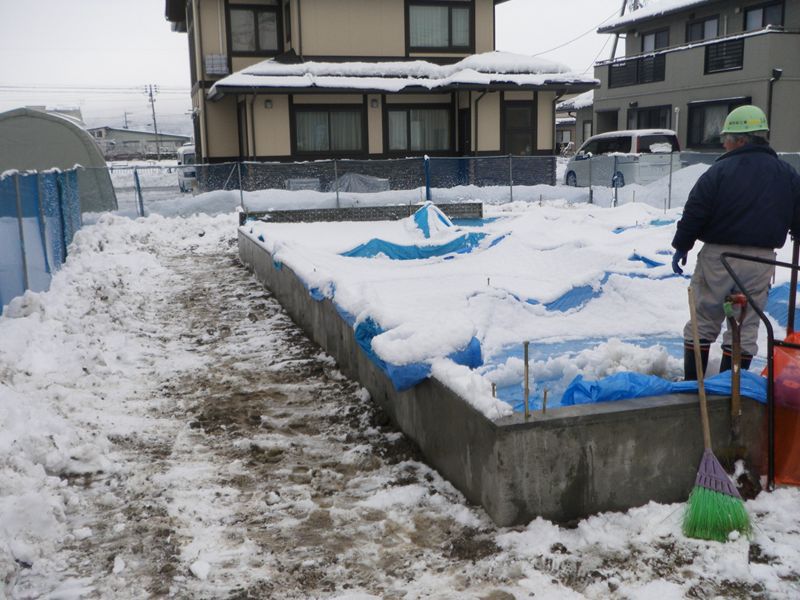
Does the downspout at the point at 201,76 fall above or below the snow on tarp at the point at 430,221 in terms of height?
above

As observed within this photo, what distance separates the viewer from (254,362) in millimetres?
6906

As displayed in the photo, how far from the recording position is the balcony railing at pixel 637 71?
31.0 m

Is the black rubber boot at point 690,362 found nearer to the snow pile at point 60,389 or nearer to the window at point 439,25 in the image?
the snow pile at point 60,389

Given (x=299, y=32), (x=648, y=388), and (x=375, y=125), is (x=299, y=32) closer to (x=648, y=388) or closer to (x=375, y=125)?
(x=375, y=125)

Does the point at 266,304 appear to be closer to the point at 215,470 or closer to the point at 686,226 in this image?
the point at 215,470

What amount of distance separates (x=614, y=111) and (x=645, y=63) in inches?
110

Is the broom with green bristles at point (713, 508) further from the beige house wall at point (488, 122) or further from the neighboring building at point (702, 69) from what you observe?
the neighboring building at point (702, 69)

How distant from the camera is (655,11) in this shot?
104ft

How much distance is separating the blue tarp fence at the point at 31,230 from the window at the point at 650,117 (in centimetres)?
2546

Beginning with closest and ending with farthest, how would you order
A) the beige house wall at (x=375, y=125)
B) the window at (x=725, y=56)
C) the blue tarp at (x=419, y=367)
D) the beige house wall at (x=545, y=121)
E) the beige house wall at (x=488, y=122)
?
the blue tarp at (x=419, y=367) → the beige house wall at (x=375, y=125) → the beige house wall at (x=488, y=122) → the beige house wall at (x=545, y=121) → the window at (x=725, y=56)

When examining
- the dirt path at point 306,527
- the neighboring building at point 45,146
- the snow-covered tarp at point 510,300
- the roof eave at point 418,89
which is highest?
the roof eave at point 418,89

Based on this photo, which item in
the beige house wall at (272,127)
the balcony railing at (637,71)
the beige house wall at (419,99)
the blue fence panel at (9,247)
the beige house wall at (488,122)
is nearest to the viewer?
the blue fence panel at (9,247)

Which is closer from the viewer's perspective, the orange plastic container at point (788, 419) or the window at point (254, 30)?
the orange plastic container at point (788, 419)

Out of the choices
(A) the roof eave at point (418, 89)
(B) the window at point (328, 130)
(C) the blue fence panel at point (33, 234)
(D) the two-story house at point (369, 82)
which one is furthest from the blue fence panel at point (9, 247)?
(B) the window at point (328, 130)
